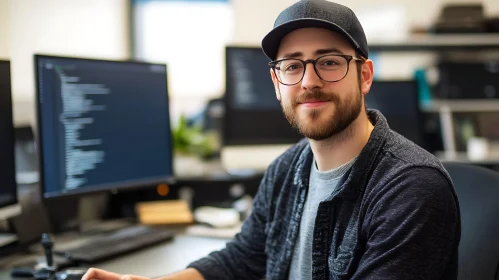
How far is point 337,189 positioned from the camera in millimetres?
1173

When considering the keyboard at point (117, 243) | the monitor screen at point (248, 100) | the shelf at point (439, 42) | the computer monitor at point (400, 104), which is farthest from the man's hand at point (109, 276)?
the shelf at point (439, 42)

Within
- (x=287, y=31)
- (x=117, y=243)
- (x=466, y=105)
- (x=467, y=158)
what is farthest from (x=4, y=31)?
(x=466, y=105)

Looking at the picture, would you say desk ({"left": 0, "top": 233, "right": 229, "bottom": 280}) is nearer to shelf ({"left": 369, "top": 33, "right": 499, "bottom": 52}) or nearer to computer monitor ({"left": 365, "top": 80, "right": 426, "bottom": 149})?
computer monitor ({"left": 365, "top": 80, "right": 426, "bottom": 149})

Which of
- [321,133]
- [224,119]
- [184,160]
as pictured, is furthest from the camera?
[184,160]

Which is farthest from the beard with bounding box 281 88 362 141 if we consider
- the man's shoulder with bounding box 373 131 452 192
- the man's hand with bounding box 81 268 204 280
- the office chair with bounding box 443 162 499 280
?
the man's hand with bounding box 81 268 204 280

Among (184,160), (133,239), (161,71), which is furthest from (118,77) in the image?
(184,160)

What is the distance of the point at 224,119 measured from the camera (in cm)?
211

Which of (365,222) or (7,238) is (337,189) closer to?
(365,222)

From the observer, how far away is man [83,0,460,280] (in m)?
1.00

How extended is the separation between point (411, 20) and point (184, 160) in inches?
99.7

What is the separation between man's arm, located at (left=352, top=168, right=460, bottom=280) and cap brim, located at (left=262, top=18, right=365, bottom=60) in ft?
1.11

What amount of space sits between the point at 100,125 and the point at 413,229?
1.04 metres

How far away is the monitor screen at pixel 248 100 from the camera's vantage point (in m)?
2.10

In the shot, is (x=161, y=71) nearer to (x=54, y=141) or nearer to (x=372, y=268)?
(x=54, y=141)
